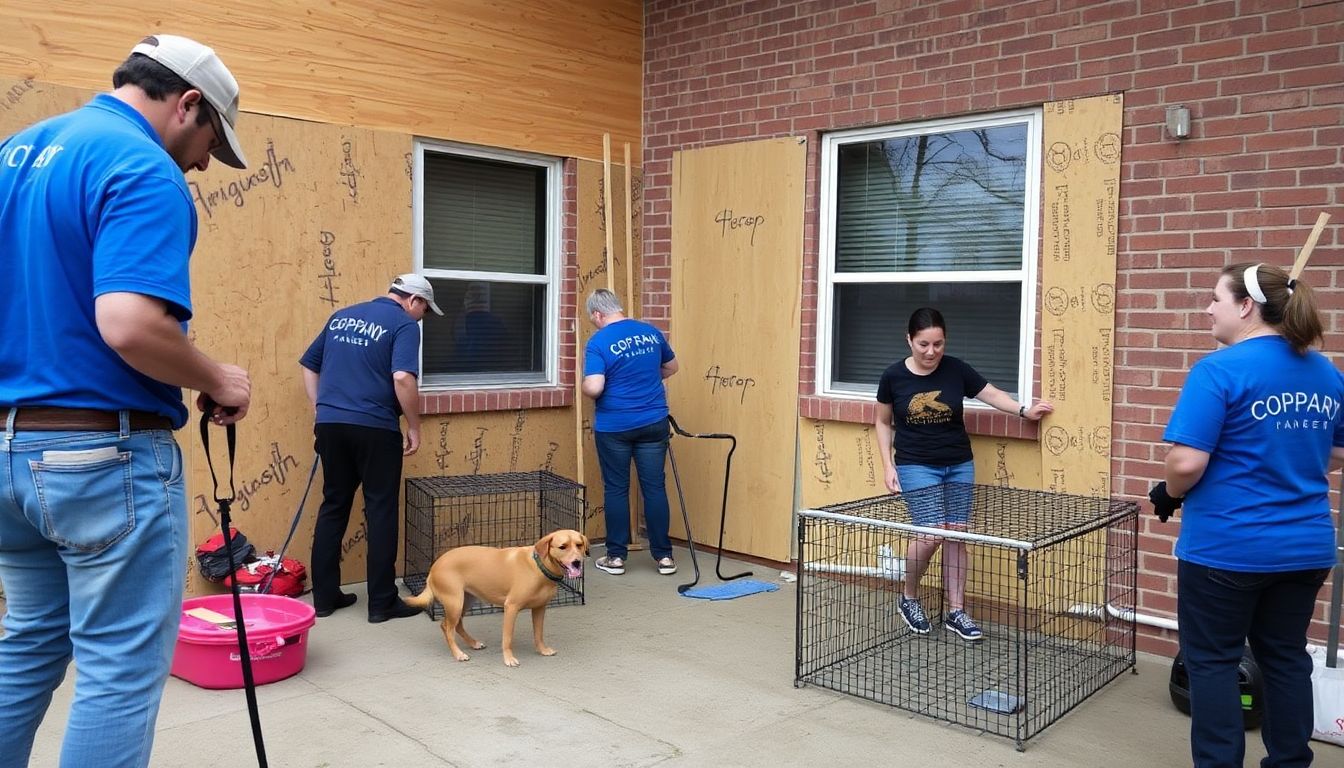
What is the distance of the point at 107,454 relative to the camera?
7.62 feet

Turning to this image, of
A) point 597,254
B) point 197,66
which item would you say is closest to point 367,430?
point 597,254

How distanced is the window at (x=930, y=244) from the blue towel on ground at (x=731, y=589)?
1207 mm

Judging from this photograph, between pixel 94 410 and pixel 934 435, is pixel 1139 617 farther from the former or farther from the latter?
pixel 94 410

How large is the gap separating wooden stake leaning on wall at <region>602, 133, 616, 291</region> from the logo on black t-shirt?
2.66 meters

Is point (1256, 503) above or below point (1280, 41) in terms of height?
below

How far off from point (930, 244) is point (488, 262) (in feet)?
8.89

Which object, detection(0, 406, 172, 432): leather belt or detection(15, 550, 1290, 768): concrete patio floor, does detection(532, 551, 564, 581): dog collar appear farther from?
detection(0, 406, 172, 432): leather belt

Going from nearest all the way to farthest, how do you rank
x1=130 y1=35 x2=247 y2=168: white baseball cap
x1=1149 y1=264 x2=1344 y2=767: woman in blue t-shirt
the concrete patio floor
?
1. x1=130 y1=35 x2=247 y2=168: white baseball cap
2. x1=1149 y1=264 x2=1344 y2=767: woman in blue t-shirt
3. the concrete patio floor

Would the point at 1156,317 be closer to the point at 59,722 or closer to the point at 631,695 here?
the point at 631,695

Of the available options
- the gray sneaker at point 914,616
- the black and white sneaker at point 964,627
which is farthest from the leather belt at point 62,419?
the black and white sneaker at point 964,627

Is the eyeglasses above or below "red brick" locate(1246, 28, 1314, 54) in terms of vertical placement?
below

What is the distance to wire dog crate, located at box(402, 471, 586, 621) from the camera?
6309mm

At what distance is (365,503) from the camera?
5.59m

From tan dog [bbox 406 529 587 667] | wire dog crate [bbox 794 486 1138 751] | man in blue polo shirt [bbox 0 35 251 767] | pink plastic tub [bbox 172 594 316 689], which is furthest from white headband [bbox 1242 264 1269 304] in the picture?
pink plastic tub [bbox 172 594 316 689]
